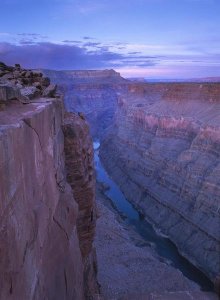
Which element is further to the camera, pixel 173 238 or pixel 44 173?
pixel 173 238

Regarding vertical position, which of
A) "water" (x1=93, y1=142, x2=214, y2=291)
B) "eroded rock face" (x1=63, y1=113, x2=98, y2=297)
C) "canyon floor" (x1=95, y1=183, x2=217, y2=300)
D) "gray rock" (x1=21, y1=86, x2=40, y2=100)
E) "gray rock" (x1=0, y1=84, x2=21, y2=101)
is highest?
"gray rock" (x1=0, y1=84, x2=21, y2=101)

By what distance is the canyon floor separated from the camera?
54.8 ft

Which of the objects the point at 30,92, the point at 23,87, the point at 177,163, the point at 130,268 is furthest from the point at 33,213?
the point at 177,163

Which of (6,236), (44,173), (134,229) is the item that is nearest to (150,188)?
(134,229)

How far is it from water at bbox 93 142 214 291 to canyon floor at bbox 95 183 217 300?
102 centimetres

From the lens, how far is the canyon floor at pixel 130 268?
1670cm

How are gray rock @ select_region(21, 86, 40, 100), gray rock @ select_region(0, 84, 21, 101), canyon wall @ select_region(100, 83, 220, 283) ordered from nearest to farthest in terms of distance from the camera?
gray rock @ select_region(0, 84, 21, 101)
gray rock @ select_region(21, 86, 40, 100)
canyon wall @ select_region(100, 83, 220, 283)

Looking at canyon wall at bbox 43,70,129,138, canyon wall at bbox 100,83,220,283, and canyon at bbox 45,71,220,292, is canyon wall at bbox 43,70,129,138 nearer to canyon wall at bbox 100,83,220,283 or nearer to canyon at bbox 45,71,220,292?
canyon at bbox 45,71,220,292

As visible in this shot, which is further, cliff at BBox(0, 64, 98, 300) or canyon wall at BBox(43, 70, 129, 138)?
canyon wall at BBox(43, 70, 129, 138)

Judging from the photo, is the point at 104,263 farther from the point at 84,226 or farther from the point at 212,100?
the point at 212,100

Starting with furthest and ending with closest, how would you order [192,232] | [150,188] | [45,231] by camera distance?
[150,188] < [192,232] < [45,231]

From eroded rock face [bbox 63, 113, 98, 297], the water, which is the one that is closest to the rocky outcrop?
eroded rock face [bbox 63, 113, 98, 297]

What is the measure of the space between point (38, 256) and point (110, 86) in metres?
81.7

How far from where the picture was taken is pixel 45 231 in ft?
18.3
